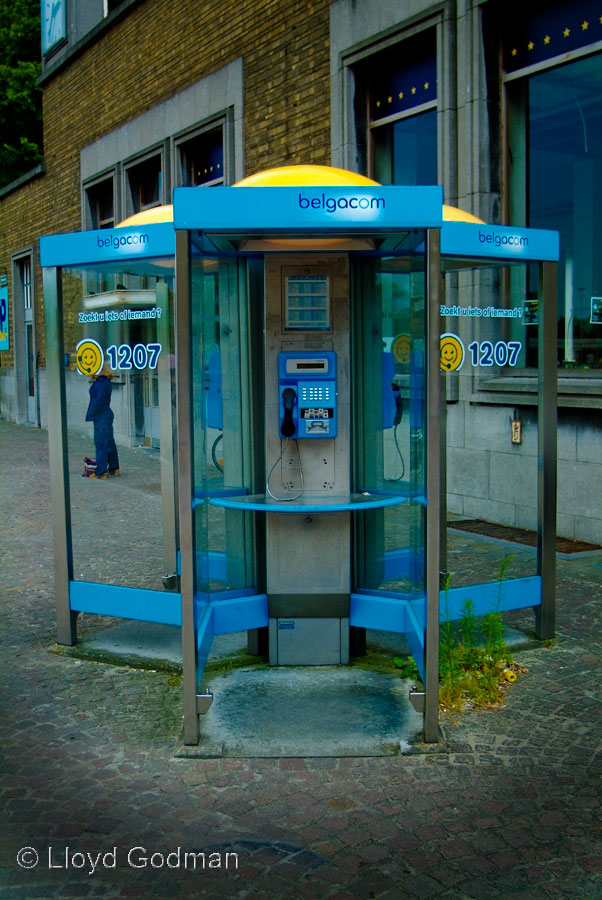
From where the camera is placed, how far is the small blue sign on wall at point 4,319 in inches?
1003

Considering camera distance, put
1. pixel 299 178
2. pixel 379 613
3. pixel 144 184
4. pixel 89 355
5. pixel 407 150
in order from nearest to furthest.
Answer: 1. pixel 299 178
2. pixel 379 613
3. pixel 89 355
4. pixel 407 150
5. pixel 144 184

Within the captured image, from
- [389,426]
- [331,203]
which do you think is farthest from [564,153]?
[331,203]

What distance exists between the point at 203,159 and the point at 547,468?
35.8 feet

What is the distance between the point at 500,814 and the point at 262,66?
11.4 metres

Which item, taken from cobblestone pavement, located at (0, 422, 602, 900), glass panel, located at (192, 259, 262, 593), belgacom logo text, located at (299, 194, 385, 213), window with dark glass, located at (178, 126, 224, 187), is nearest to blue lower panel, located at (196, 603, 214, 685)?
glass panel, located at (192, 259, 262, 593)

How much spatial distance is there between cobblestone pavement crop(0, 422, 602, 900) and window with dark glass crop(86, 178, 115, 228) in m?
15.3

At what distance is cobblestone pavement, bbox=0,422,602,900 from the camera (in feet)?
10.7

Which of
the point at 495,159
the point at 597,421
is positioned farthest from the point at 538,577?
the point at 495,159

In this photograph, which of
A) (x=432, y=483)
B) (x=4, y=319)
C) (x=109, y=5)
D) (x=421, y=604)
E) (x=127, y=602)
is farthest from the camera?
(x=4, y=319)

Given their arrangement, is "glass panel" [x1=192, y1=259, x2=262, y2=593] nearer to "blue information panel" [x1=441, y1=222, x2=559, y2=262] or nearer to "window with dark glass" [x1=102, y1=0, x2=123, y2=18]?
"blue information panel" [x1=441, y1=222, x2=559, y2=262]

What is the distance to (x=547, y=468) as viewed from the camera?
19.2ft

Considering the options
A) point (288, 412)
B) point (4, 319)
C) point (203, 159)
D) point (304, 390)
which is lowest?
point (288, 412)

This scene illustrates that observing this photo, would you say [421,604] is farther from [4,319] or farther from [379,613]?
[4,319]

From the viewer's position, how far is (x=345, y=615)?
209 inches
